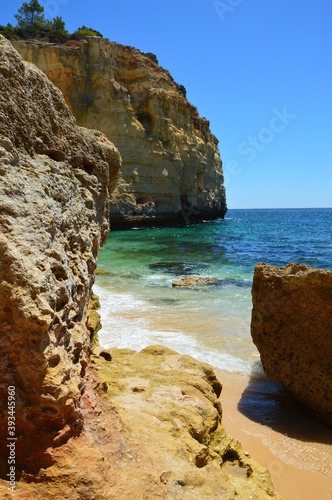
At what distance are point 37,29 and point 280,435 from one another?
39.8 meters

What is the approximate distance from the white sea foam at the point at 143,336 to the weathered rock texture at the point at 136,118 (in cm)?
2356

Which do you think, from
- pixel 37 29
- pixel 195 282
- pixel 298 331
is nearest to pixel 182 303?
pixel 195 282

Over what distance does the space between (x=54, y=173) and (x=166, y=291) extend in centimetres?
872

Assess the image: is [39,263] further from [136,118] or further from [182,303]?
[136,118]

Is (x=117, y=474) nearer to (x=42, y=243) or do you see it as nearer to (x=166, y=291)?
(x=42, y=243)

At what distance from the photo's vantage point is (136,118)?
3303 cm

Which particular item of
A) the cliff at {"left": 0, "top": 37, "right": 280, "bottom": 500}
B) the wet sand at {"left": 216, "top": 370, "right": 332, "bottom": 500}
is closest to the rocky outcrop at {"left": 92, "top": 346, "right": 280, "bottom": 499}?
the cliff at {"left": 0, "top": 37, "right": 280, "bottom": 500}

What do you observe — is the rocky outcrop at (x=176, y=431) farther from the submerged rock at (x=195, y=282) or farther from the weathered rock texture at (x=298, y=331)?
the submerged rock at (x=195, y=282)

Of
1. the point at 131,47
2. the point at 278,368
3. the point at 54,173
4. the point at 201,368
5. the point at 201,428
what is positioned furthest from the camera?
the point at 131,47


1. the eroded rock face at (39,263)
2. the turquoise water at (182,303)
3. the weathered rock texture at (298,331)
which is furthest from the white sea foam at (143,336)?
the eroded rock face at (39,263)

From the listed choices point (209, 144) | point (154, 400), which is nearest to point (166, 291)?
point (154, 400)

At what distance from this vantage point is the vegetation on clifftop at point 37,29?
33.5 meters

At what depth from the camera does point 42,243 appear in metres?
2.00

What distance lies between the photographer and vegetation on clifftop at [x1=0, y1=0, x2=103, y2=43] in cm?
3350
